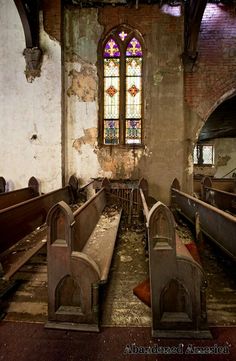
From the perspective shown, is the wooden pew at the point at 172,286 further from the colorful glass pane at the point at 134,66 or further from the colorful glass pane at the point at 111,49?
the colorful glass pane at the point at 111,49

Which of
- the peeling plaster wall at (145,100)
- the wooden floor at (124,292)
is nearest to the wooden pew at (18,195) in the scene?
the peeling plaster wall at (145,100)

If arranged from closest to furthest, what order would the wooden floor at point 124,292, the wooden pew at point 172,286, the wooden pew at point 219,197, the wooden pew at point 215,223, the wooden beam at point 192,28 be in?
1. the wooden pew at point 172,286
2. the wooden floor at point 124,292
3. the wooden pew at point 215,223
4. the wooden pew at point 219,197
5. the wooden beam at point 192,28

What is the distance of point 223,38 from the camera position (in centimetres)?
573

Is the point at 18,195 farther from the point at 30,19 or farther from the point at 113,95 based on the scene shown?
the point at 30,19

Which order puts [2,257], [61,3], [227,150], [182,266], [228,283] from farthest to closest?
[227,150] → [61,3] → [2,257] → [228,283] → [182,266]

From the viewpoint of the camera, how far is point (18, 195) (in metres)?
Answer: 4.48

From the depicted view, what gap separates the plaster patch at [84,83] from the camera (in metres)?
5.80

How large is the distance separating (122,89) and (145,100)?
664mm

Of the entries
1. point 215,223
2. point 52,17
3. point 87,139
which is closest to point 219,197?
point 215,223

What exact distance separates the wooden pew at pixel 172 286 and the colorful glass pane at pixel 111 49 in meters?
5.34

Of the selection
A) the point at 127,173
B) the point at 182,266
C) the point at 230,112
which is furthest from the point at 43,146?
the point at 230,112

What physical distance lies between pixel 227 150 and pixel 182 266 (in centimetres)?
1253

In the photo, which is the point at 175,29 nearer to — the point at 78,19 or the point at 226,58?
the point at 226,58

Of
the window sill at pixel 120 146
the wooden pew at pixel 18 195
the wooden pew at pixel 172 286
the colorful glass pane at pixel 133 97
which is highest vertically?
the colorful glass pane at pixel 133 97
